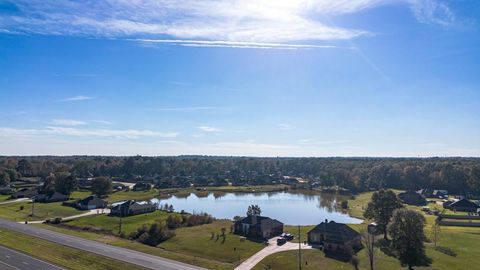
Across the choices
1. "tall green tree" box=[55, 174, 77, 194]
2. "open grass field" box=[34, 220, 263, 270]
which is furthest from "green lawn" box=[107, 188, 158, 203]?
"open grass field" box=[34, 220, 263, 270]

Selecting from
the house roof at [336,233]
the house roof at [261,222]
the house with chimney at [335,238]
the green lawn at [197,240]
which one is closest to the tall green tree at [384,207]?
the house with chimney at [335,238]

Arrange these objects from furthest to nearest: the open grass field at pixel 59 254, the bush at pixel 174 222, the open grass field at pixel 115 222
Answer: the open grass field at pixel 115 222 < the bush at pixel 174 222 < the open grass field at pixel 59 254

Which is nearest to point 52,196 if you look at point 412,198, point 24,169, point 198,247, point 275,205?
point 275,205

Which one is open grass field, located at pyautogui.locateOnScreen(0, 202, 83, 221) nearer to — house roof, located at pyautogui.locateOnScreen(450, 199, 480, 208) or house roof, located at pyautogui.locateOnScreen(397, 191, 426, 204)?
house roof, located at pyautogui.locateOnScreen(397, 191, 426, 204)

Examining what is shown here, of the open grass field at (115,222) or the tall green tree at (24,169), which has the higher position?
the tall green tree at (24,169)

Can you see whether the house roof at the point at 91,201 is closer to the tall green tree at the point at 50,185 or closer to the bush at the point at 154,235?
the tall green tree at the point at 50,185

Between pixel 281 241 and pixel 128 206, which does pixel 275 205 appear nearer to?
pixel 128 206
